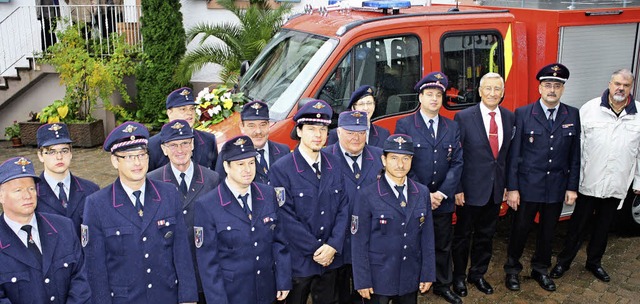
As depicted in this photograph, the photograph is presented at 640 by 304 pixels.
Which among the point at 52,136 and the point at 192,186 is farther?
the point at 192,186

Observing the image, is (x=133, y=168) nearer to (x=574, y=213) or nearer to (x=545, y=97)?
(x=545, y=97)

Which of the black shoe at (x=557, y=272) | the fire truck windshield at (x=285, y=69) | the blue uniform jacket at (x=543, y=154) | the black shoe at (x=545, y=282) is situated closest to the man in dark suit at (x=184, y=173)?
the fire truck windshield at (x=285, y=69)

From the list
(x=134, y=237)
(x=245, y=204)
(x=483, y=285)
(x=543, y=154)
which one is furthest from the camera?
(x=483, y=285)

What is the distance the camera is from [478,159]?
19.7 feet

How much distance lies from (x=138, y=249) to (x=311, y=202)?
4.33ft

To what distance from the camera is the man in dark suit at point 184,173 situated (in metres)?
4.84

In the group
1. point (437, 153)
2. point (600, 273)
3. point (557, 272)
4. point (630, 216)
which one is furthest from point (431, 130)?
point (630, 216)

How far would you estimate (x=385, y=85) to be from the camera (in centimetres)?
635

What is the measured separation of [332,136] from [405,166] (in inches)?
48.7

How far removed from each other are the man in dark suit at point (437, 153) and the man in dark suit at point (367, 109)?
0.18 metres

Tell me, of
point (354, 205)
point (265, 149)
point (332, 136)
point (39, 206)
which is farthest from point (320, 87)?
point (39, 206)

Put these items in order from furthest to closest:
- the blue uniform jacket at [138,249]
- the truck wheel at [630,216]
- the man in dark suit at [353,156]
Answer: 1. the truck wheel at [630,216]
2. the man in dark suit at [353,156]
3. the blue uniform jacket at [138,249]

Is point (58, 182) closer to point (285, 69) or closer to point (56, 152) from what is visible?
point (56, 152)

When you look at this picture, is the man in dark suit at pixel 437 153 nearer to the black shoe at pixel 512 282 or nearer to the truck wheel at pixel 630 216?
the black shoe at pixel 512 282
